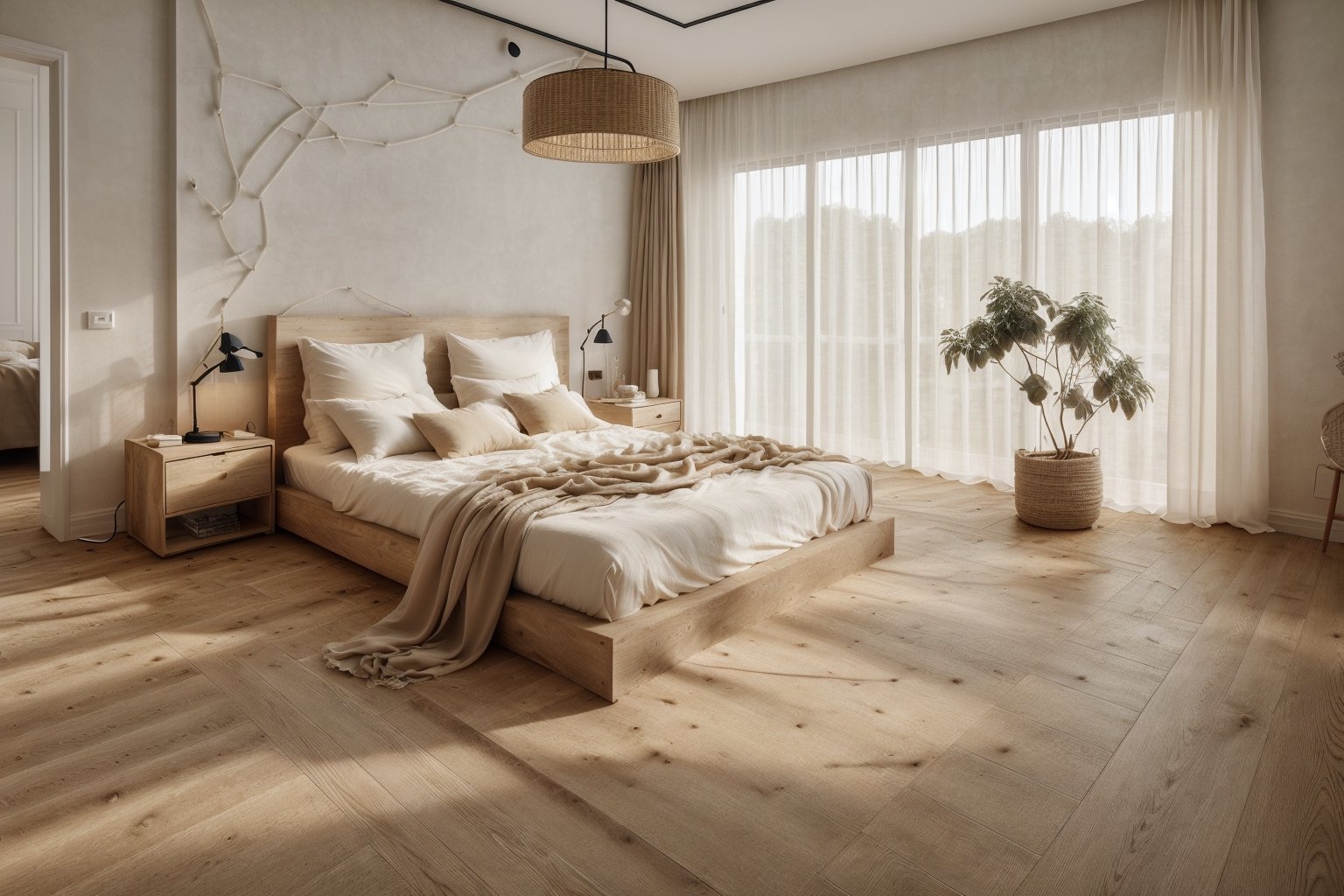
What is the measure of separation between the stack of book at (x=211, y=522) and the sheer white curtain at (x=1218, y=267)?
490cm

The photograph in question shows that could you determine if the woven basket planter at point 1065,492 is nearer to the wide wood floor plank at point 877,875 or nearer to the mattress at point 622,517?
the mattress at point 622,517

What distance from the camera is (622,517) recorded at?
2.82 meters

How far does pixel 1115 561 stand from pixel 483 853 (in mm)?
3212

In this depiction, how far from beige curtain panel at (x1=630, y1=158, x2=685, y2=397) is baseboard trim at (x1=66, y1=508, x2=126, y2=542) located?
12.1 ft

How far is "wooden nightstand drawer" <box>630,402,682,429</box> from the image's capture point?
560cm

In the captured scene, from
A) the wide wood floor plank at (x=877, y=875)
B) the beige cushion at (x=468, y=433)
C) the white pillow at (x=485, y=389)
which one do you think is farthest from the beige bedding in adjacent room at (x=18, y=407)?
the wide wood floor plank at (x=877, y=875)

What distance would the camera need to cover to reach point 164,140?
12.7 ft

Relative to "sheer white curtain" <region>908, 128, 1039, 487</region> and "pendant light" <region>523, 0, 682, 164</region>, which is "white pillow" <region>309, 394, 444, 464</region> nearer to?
"pendant light" <region>523, 0, 682, 164</region>

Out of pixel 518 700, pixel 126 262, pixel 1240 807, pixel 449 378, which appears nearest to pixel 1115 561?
pixel 1240 807

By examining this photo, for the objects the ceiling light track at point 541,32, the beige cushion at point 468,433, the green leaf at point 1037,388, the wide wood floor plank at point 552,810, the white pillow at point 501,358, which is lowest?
the wide wood floor plank at point 552,810

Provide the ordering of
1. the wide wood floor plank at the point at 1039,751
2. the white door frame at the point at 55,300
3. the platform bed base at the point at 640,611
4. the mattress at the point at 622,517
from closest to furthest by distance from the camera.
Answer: the wide wood floor plank at the point at 1039,751, the platform bed base at the point at 640,611, the mattress at the point at 622,517, the white door frame at the point at 55,300

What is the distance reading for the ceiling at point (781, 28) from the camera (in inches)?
180

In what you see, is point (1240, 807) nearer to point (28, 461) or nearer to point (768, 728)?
point (768, 728)

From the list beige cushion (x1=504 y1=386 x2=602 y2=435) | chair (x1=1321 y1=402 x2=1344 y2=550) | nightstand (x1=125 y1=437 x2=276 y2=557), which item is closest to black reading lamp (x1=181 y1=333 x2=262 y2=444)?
nightstand (x1=125 y1=437 x2=276 y2=557)
